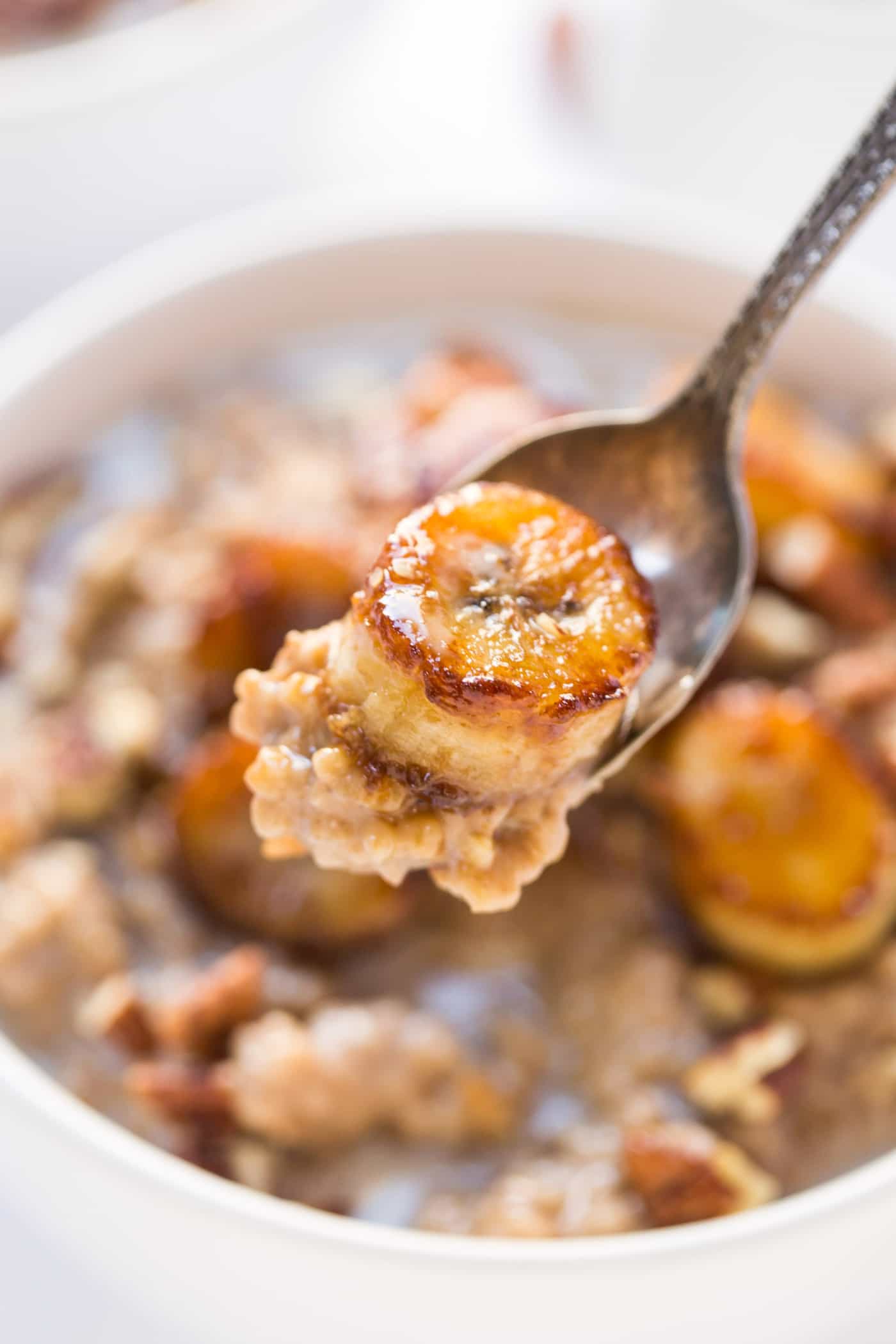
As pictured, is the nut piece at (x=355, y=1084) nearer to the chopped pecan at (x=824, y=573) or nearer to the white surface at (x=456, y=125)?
the chopped pecan at (x=824, y=573)

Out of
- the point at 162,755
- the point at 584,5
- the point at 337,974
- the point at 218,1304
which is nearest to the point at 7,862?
the point at 162,755

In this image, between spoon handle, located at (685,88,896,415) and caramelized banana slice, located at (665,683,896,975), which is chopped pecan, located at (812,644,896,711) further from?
spoon handle, located at (685,88,896,415)

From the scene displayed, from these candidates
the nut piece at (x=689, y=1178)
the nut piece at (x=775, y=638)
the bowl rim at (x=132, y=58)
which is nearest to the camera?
the nut piece at (x=689, y=1178)

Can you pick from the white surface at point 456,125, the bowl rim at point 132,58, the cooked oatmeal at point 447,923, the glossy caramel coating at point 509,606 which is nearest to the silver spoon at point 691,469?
the glossy caramel coating at point 509,606

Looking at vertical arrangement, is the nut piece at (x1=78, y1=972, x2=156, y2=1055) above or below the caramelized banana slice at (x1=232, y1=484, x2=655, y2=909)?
below

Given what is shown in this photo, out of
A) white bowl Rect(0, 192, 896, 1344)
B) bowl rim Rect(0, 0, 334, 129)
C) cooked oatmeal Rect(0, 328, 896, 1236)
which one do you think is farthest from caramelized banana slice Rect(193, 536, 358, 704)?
bowl rim Rect(0, 0, 334, 129)

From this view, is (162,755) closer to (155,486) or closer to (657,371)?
(155,486)
